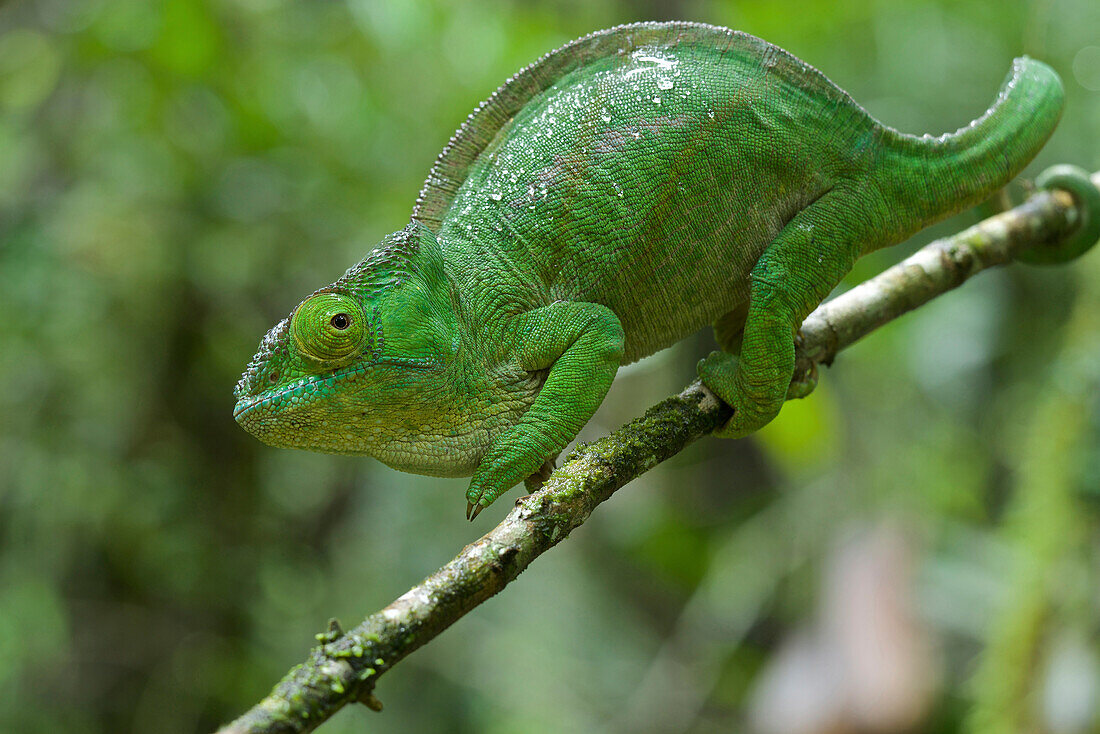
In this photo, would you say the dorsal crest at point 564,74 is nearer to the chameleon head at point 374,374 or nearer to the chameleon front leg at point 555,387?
the chameleon head at point 374,374

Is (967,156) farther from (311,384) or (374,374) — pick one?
(311,384)

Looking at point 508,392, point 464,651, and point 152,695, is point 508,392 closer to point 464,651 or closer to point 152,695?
point 152,695

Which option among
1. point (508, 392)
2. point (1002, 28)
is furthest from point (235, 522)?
point (1002, 28)

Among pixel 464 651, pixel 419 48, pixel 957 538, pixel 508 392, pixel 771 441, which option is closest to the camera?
pixel 508 392

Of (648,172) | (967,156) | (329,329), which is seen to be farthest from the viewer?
(967,156)

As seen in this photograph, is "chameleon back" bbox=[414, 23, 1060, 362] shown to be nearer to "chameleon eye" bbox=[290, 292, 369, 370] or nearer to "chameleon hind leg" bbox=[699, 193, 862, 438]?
"chameleon hind leg" bbox=[699, 193, 862, 438]

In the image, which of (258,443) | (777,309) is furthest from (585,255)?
(258,443)

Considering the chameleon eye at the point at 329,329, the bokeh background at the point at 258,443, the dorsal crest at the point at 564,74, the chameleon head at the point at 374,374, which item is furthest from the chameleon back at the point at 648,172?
the bokeh background at the point at 258,443
